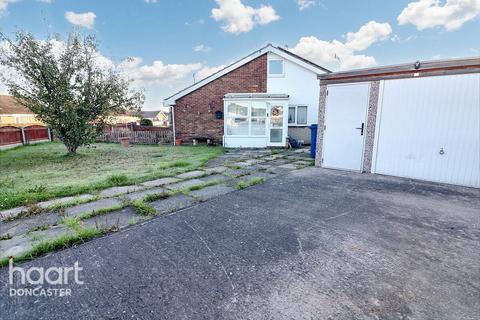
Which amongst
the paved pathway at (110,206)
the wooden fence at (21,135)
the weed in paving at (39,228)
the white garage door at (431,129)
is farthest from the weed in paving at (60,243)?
the wooden fence at (21,135)

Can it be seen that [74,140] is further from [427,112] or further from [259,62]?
[427,112]

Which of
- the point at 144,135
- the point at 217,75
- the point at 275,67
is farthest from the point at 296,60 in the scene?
the point at 144,135

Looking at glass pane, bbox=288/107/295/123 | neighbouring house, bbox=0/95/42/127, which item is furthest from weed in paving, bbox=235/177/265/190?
neighbouring house, bbox=0/95/42/127

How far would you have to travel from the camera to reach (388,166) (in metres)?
6.45

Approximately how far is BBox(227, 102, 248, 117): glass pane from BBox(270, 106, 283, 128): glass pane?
1.43 m

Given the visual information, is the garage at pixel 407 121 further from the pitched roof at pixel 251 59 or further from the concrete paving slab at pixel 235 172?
the pitched roof at pixel 251 59

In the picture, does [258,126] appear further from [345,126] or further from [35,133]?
[35,133]

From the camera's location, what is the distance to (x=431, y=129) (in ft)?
18.7

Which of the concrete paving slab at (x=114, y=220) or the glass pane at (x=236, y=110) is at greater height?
the glass pane at (x=236, y=110)

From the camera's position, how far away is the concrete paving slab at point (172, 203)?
4.02 metres

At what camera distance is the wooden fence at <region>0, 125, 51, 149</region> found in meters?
14.0

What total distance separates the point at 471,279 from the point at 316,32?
15468 millimetres

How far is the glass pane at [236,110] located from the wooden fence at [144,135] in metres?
4.87

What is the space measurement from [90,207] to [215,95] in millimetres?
11474
